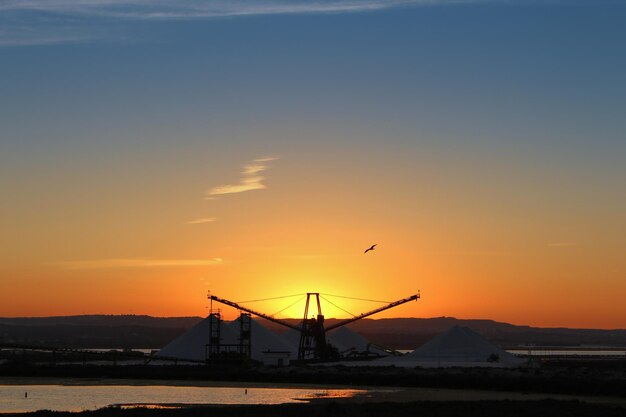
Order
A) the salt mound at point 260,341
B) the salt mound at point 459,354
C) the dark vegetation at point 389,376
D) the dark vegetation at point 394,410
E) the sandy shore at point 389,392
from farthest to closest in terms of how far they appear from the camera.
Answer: the salt mound at point 260,341 < the salt mound at point 459,354 < the dark vegetation at point 389,376 < the sandy shore at point 389,392 < the dark vegetation at point 394,410

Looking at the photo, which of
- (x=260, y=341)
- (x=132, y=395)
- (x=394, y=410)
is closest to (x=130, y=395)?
(x=132, y=395)

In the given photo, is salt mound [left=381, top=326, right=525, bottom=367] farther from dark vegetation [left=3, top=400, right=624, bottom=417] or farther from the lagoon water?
dark vegetation [left=3, top=400, right=624, bottom=417]

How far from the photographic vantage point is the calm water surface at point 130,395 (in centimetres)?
5075

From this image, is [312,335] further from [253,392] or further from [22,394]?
[22,394]

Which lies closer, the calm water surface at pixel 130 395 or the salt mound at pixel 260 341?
the calm water surface at pixel 130 395

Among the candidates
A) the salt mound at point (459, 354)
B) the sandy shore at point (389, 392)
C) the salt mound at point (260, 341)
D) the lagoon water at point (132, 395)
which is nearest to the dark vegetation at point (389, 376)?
the sandy shore at point (389, 392)

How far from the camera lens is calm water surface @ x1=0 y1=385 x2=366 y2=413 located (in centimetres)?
5075

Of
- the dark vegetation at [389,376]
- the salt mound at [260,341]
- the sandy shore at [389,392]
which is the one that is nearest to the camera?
the sandy shore at [389,392]

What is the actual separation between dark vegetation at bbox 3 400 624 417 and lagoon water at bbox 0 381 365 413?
5.04m

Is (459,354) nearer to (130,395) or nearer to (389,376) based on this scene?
(389,376)

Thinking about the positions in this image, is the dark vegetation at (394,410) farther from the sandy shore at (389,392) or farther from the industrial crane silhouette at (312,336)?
the industrial crane silhouette at (312,336)

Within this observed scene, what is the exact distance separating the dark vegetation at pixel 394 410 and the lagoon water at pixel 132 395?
16.5 ft

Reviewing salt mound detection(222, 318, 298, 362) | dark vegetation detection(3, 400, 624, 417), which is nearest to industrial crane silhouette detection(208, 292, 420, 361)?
salt mound detection(222, 318, 298, 362)

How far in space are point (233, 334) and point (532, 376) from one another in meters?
48.3
